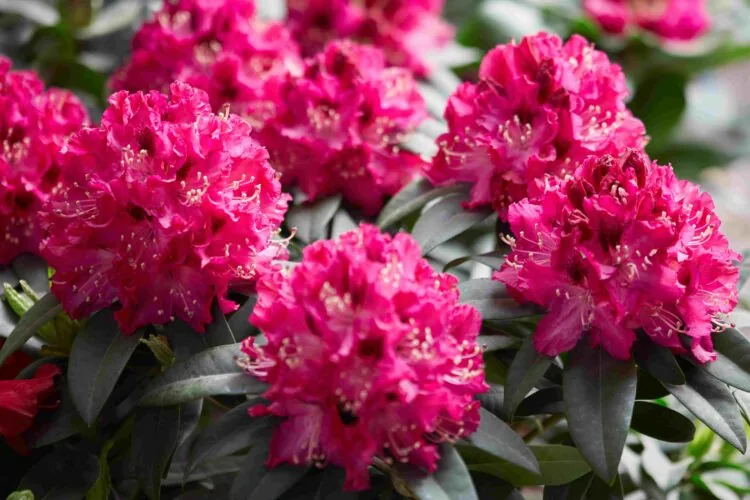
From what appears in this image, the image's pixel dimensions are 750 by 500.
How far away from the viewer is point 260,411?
0.82m

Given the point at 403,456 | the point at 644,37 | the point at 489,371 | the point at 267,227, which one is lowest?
the point at 644,37

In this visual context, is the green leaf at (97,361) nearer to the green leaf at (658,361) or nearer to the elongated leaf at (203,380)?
the elongated leaf at (203,380)

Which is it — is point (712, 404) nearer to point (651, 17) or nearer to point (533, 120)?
point (533, 120)

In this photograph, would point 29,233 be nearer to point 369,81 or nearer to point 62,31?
point 369,81

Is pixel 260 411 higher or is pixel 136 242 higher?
pixel 136 242

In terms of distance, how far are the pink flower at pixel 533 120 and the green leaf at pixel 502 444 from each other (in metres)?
0.28

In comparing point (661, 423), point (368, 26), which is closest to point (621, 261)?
point (661, 423)

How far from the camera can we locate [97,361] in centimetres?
91

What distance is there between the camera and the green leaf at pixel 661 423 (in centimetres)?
97

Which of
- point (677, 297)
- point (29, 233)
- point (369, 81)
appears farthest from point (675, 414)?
point (29, 233)

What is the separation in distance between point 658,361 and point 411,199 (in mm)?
379

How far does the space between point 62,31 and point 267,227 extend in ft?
3.39

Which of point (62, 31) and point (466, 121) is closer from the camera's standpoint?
point (466, 121)

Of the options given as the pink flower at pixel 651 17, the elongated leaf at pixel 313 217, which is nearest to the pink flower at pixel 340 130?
→ the elongated leaf at pixel 313 217
